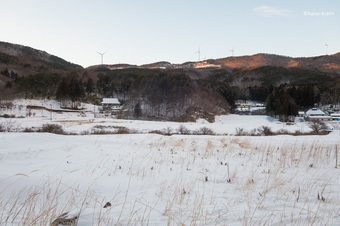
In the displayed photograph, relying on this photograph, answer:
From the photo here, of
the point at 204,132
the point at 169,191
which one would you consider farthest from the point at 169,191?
the point at 204,132

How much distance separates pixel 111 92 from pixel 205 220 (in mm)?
114185

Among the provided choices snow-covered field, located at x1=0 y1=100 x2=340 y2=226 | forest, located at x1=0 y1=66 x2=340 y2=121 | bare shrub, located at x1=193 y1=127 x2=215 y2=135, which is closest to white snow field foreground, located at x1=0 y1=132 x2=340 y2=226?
snow-covered field, located at x1=0 y1=100 x2=340 y2=226

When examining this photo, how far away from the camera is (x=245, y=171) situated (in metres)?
6.79

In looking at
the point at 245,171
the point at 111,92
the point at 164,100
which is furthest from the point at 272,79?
the point at 245,171

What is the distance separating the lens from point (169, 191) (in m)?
4.86

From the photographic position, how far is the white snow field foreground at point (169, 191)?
3398 millimetres

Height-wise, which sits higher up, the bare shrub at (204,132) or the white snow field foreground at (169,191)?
the white snow field foreground at (169,191)

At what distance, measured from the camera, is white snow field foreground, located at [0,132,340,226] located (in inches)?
134

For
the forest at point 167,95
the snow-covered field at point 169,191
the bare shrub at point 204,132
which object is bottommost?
the bare shrub at point 204,132

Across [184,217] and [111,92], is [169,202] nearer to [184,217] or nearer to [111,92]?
[184,217]

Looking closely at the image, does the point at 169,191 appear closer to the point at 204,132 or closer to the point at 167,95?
the point at 204,132

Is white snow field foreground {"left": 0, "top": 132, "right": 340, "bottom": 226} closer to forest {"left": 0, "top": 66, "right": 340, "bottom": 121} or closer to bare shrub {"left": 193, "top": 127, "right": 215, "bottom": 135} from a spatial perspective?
bare shrub {"left": 193, "top": 127, "right": 215, "bottom": 135}

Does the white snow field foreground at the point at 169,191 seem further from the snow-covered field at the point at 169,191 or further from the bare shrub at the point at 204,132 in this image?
the bare shrub at the point at 204,132

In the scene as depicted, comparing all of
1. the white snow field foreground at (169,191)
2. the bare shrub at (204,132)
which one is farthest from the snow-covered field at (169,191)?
the bare shrub at (204,132)
